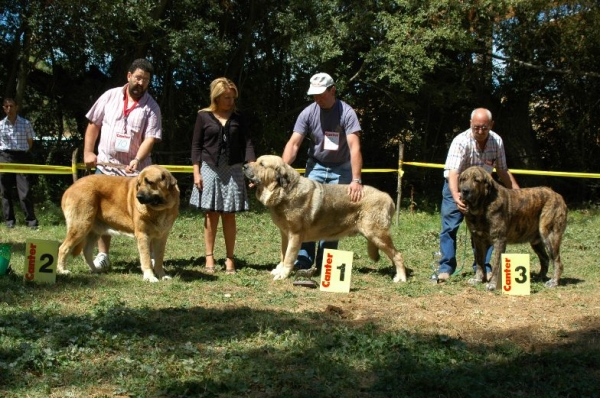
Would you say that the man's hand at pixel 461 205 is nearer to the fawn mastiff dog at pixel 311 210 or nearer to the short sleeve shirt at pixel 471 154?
the short sleeve shirt at pixel 471 154

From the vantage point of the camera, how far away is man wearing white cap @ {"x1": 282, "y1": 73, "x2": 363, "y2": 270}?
288 inches

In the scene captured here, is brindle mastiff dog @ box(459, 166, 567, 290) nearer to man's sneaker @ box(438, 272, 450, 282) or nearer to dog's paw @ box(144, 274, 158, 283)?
man's sneaker @ box(438, 272, 450, 282)

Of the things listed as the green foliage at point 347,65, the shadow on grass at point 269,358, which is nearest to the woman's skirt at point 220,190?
the shadow on grass at point 269,358

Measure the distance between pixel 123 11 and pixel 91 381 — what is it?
10.0m

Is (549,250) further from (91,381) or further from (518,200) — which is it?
(91,381)

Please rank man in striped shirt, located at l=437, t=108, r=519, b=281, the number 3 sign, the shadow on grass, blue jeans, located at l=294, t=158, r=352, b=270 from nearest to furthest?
1. the shadow on grass
2. the number 3 sign
3. man in striped shirt, located at l=437, t=108, r=519, b=281
4. blue jeans, located at l=294, t=158, r=352, b=270

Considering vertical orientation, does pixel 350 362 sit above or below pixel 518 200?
below

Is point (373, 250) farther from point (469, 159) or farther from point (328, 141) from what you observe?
point (469, 159)

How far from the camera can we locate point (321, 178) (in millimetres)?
7723

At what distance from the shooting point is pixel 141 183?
6.55 meters

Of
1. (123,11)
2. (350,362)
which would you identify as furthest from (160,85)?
(350,362)

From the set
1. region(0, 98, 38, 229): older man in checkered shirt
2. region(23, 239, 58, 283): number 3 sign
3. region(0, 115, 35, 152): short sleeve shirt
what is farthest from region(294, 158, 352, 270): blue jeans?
region(0, 115, 35, 152): short sleeve shirt

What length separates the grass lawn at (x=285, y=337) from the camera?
396cm

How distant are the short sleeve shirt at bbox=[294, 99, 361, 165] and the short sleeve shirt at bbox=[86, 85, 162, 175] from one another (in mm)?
1654
